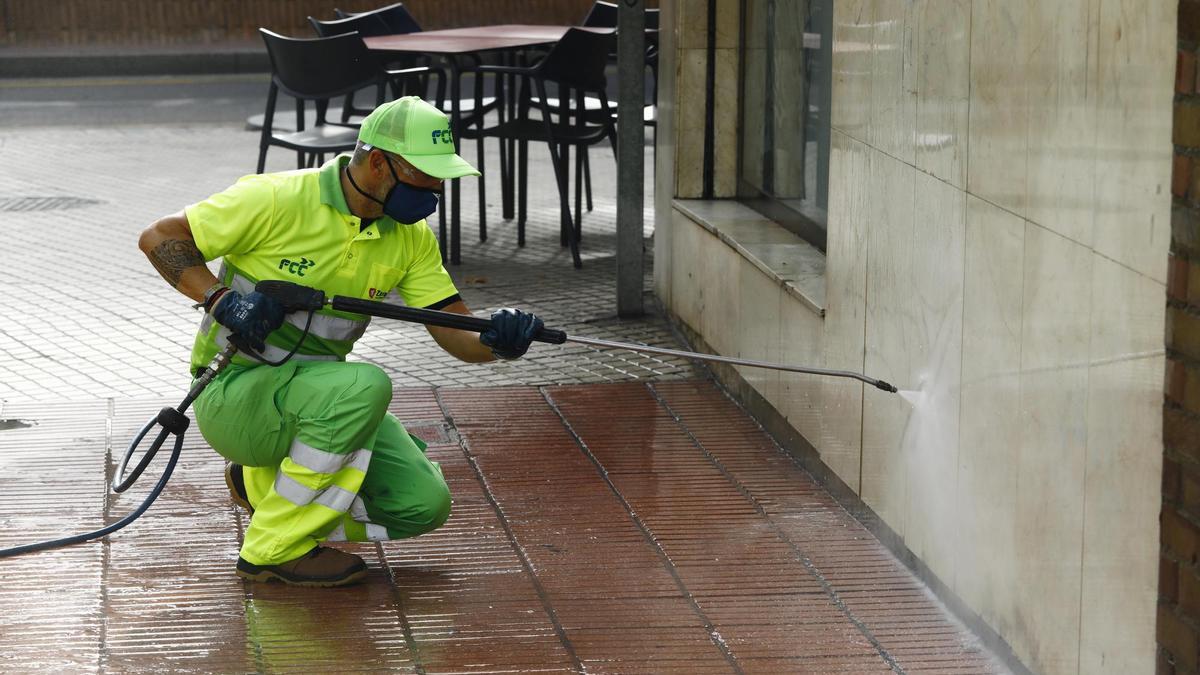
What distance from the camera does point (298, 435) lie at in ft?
15.4

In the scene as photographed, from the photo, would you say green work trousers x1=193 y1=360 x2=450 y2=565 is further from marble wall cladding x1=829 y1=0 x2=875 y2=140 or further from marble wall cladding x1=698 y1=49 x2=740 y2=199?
marble wall cladding x1=698 y1=49 x2=740 y2=199

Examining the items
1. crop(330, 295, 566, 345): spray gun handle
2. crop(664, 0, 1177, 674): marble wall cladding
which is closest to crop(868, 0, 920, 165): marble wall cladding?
crop(664, 0, 1177, 674): marble wall cladding

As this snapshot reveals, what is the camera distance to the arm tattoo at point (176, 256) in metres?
4.55

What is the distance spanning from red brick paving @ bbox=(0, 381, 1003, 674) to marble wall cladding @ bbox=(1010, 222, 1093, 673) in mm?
362

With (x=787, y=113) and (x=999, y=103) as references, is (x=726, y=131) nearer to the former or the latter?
(x=787, y=113)

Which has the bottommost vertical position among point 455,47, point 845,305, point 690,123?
point 845,305

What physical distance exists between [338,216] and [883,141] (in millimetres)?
1614

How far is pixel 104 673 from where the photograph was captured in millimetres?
4211

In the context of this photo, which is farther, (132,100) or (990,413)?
(132,100)

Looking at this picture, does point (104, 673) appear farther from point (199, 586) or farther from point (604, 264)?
point (604, 264)

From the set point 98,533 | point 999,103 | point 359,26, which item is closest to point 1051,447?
point 999,103

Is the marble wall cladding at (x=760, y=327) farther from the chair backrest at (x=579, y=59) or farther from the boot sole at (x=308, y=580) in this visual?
the chair backrest at (x=579, y=59)

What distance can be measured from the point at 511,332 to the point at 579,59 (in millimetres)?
5026

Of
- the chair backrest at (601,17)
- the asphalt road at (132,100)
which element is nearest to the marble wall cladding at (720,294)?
the chair backrest at (601,17)
